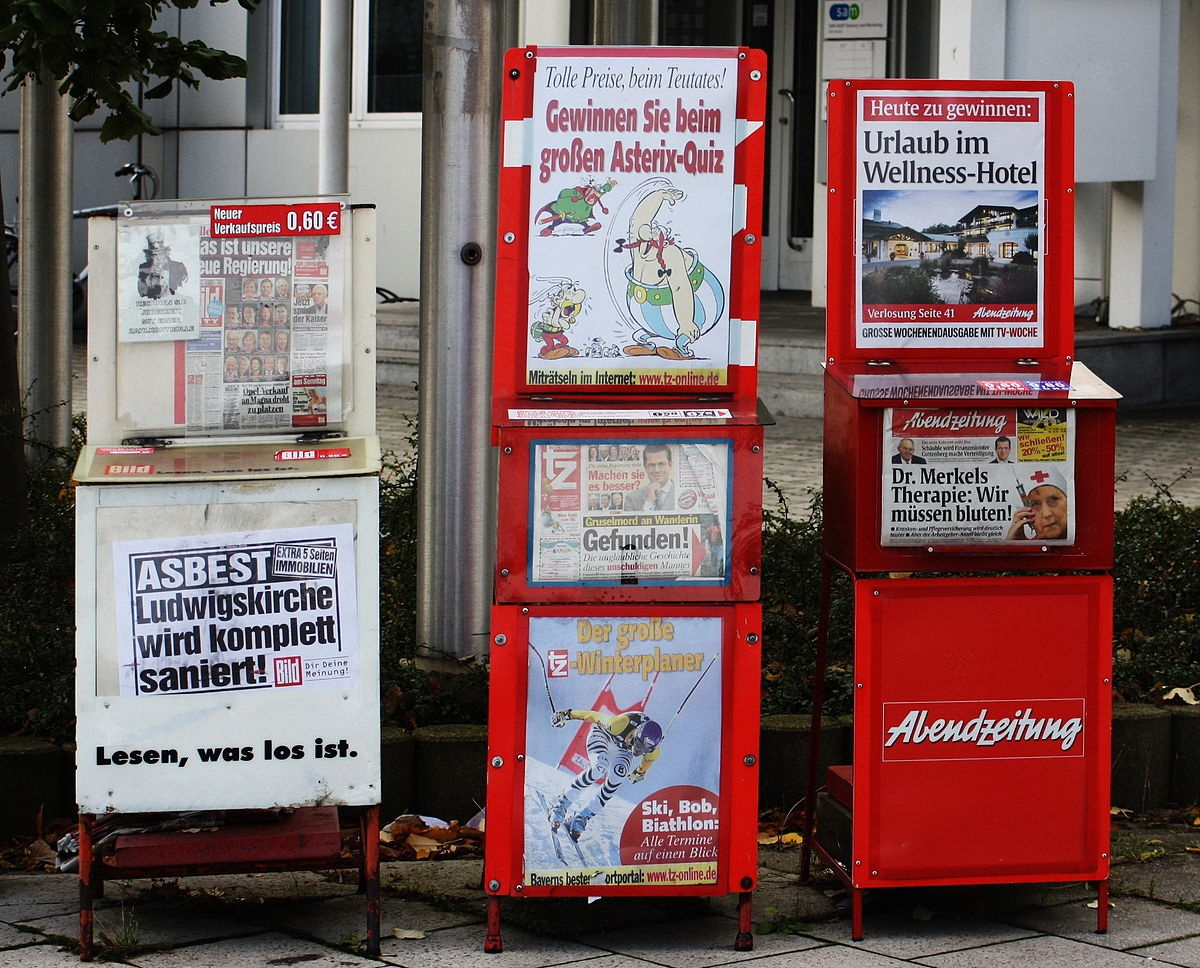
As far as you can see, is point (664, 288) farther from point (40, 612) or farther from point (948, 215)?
point (40, 612)

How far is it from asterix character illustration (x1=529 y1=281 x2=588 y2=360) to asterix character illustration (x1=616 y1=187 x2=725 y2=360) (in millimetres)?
124

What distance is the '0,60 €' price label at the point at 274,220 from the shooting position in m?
4.10

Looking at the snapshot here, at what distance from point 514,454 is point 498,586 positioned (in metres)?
0.31

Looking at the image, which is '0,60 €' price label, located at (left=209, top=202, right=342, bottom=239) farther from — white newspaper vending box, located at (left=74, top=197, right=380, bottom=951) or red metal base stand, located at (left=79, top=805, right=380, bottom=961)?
red metal base stand, located at (left=79, top=805, right=380, bottom=961)

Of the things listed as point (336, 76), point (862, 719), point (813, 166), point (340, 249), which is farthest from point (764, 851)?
point (813, 166)

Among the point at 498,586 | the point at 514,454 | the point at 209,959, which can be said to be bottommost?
the point at 209,959

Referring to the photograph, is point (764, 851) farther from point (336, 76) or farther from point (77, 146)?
point (77, 146)

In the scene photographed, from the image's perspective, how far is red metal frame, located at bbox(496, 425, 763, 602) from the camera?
13.1ft

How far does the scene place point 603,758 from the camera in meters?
4.05

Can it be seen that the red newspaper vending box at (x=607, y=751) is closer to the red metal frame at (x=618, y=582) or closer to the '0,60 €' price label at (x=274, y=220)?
the red metal frame at (x=618, y=582)

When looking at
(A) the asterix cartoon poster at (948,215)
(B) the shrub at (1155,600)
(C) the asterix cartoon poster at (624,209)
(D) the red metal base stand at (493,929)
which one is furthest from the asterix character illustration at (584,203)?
(B) the shrub at (1155,600)

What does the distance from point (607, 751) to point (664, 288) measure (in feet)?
3.61

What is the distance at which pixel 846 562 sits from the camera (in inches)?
166

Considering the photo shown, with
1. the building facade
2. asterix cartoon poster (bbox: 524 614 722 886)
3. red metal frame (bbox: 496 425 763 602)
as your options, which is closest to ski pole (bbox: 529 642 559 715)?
asterix cartoon poster (bbox: 524 614 722 886)
